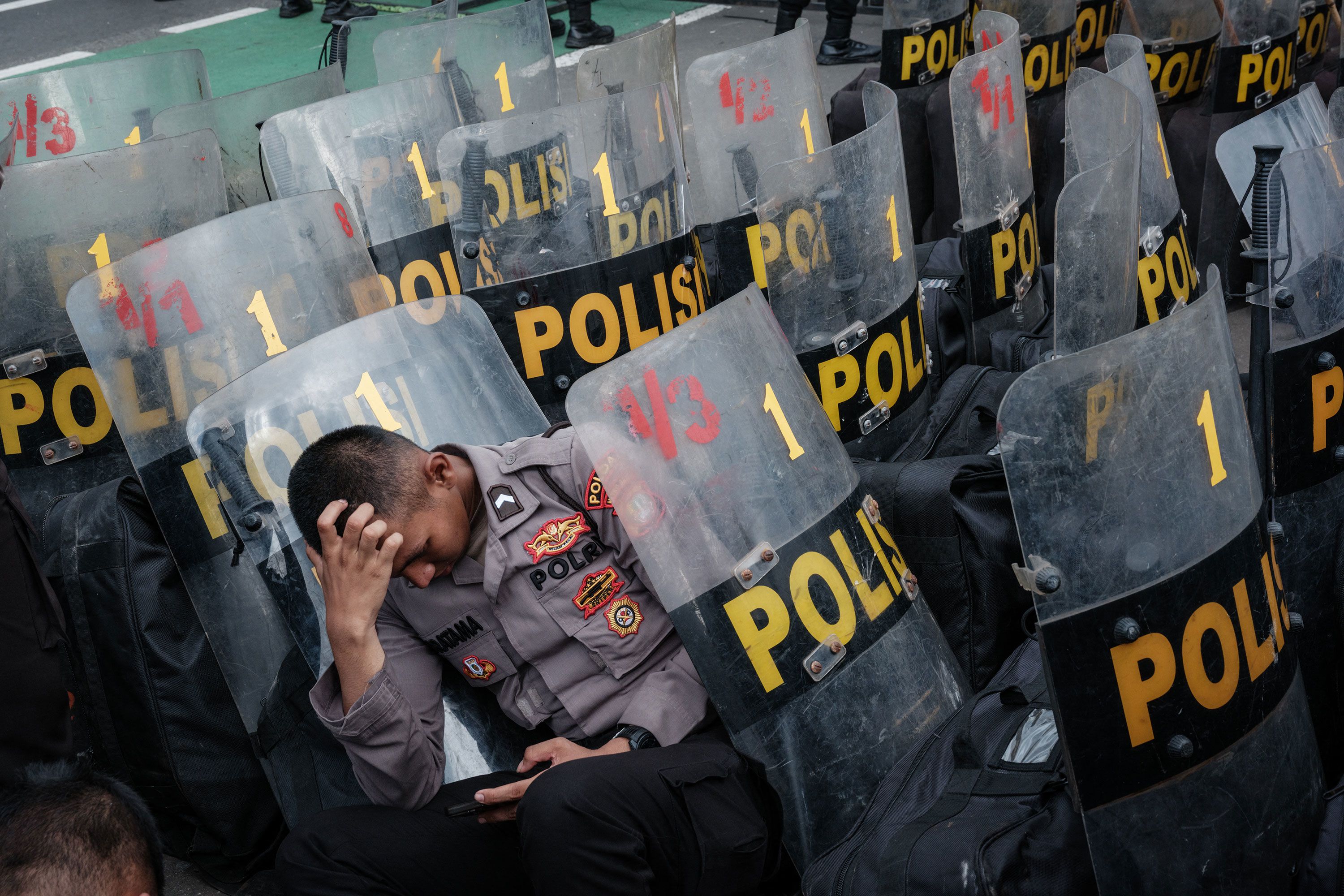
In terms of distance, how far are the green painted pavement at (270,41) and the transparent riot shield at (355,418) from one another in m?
5.78

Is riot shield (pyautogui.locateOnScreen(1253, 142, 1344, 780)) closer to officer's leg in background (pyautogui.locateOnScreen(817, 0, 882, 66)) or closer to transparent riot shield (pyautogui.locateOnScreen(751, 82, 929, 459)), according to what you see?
transparent riot shield (pyautogui.locateOnScreen(751, 82, 929, 459))

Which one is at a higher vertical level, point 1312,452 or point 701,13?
point 701,13

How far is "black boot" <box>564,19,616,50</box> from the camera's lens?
7820 mm

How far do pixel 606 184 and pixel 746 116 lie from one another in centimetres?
55

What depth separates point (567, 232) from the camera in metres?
2.67

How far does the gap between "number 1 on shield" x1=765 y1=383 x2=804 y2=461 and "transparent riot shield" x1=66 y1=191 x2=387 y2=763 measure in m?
0.90

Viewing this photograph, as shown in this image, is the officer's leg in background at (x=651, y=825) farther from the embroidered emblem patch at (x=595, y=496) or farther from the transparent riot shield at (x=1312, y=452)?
the transparent riot shield at (x=1312, y=452)

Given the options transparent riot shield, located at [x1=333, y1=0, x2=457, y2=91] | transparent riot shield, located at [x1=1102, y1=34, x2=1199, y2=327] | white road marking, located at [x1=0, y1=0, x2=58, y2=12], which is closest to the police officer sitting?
transparent riot shield, located at [x1=1102, y1=34, x2=1199, y2=327]

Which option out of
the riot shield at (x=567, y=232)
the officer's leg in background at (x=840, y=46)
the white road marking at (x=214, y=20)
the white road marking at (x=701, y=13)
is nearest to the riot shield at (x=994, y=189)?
the riot shield at (x=567, y=232)

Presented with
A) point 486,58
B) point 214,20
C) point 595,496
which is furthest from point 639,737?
point 214,20

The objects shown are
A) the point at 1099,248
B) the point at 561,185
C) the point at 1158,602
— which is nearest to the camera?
the point at 1158,602

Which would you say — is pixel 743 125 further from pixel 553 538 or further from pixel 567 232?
pixel 553 538

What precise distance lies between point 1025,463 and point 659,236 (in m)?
1.52

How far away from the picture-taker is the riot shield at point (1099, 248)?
2.19m
